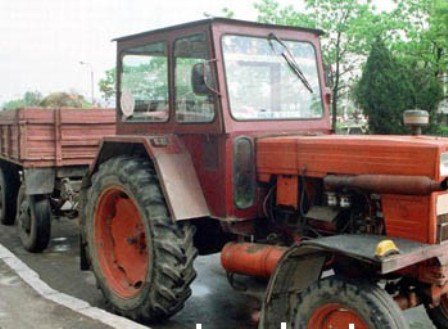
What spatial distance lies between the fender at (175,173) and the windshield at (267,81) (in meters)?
0.69

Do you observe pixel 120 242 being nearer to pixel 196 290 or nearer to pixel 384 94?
pixel 196 290

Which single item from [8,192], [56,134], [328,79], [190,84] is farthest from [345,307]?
[8,192]

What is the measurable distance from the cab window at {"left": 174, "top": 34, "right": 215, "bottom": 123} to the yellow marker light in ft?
6.59

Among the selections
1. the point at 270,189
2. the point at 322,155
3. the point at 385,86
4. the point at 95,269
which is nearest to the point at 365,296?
the point at 322,155

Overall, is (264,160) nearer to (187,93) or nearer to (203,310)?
(187,93)

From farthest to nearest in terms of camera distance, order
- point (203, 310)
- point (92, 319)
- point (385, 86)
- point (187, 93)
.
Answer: point (385, 86) → point (203, 310) → point (187, 93) → point (92, 319)

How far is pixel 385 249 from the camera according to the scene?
138 inches

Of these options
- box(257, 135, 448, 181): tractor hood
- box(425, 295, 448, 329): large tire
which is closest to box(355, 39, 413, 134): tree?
box(425, 295, 448, 329): large tire

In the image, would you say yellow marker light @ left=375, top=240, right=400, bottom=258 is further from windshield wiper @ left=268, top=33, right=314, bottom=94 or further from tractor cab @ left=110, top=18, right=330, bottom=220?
windshield wiper @ left=268, top=33, right=314, bottom=94

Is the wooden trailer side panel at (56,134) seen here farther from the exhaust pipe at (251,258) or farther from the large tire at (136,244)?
the exhaust pipe at (251,258)

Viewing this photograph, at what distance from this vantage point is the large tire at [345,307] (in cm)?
357

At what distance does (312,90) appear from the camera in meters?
5.62

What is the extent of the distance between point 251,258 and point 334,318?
1085 mm

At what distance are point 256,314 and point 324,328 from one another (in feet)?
5.69
